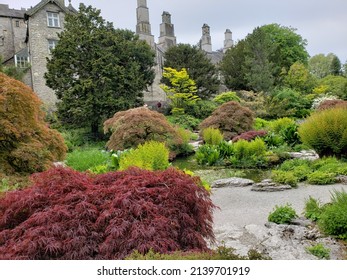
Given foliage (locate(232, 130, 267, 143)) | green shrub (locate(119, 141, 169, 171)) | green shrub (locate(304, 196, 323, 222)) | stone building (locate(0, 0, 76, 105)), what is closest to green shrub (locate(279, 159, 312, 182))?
green shrub (locate(304, 196, 323, 222))

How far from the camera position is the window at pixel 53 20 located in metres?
15.1

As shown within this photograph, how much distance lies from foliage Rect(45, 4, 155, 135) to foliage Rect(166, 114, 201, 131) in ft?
10.8

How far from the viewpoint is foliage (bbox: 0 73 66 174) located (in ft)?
13.1

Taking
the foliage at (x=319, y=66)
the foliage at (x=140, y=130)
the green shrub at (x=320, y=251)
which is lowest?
the green shrub at (x=320, y=251)

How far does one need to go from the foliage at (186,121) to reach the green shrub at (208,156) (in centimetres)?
748

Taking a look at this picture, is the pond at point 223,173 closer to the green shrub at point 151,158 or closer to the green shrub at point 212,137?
the green shrub at point 151,158

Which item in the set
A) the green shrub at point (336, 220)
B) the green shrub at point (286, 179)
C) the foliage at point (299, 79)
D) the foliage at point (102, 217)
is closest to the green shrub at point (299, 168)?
the green shrub at point (286, 179)

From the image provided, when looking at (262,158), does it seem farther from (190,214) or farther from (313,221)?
(190,214)

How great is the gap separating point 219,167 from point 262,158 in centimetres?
105

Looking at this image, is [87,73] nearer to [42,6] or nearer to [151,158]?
[42,6]

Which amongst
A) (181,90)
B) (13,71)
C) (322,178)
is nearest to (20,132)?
(322,178)
